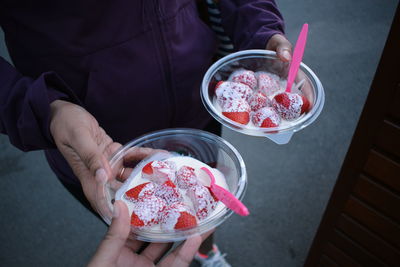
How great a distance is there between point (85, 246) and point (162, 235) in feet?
3.67

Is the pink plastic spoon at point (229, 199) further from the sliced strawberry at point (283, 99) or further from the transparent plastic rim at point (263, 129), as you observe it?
the sliced strawberry at point (283, 99)

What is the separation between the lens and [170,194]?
36.7 inches

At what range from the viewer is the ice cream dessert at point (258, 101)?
1.00m

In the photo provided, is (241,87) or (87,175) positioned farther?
(241,87)

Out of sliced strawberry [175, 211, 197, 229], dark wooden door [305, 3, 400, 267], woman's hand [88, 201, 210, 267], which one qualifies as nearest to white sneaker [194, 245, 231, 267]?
dark wooden door [305, 3, 400, 267]

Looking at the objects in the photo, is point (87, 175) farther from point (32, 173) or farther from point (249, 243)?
point (32, 173)

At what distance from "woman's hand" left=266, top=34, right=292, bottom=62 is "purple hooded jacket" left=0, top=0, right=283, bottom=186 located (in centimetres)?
2

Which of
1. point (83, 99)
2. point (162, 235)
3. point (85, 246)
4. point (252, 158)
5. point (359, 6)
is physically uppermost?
point (359, 6)

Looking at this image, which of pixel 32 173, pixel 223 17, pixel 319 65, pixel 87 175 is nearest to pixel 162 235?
pixel 87 175

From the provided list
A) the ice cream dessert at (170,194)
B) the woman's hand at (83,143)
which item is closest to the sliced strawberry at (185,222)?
the ice cream dessert at (170,194)

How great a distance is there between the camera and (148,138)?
3.45 ft

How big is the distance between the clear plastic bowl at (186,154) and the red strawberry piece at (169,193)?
107 millimetres

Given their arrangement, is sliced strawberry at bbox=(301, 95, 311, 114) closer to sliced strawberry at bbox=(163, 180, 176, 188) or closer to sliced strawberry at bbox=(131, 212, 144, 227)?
sliced strawberry at bbox=(163, 180, 176, 188)

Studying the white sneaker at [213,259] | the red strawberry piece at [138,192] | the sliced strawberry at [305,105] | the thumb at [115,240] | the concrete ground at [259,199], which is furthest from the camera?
the concrete ground at [259,199]
